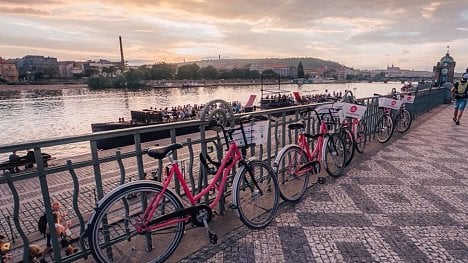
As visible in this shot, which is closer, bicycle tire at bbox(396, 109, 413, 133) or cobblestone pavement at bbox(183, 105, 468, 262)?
cobblestone pavement at bbox(183, 105, 468, 262)

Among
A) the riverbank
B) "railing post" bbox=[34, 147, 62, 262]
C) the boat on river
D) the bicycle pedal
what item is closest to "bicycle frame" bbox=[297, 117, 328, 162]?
the bicycle pedal

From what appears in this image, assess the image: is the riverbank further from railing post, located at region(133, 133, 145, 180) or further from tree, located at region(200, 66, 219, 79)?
railing post, located at region(133, 133, 145, 180)

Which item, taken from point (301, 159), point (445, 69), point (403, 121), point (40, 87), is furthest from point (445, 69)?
point (40, 87)

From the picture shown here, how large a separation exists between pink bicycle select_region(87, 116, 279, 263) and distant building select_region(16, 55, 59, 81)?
535 feet

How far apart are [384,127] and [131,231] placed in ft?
Result: 22.7

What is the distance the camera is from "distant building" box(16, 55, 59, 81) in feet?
456

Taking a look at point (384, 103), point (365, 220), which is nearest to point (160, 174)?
point (365, 220)

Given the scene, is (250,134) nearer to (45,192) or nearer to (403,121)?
(45,192)

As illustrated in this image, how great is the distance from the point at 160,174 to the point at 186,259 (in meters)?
0.87

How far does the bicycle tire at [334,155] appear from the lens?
15.0 ft

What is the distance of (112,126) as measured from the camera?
26.2 meters

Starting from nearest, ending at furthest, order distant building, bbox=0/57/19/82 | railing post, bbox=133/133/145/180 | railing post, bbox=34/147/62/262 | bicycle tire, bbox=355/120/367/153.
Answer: railing post, bbox=34/147/62/262 → railing post, bbox=133/133/145/180 → bicycle tire, bbox=355/120/367/153 → distant building, bbox=0/57/19/82

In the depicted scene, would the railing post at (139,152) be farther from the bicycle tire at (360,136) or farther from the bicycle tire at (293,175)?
the bicycle tire at (360,136)

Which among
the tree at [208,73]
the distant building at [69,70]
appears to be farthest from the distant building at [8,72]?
the tree at [208,73]
